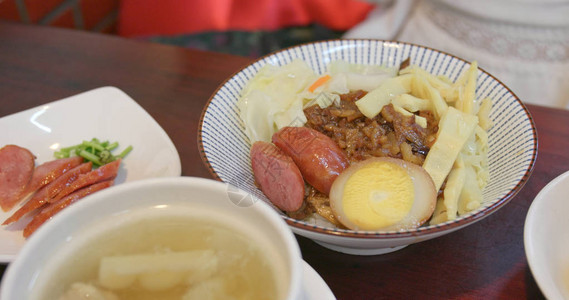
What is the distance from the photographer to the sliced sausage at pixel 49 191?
3.66ft

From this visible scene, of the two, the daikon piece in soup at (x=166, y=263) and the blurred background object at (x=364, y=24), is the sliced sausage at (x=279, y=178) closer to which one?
the daikon piece in soup at (x=166, y=263)

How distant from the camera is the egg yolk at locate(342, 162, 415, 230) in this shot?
934 mm

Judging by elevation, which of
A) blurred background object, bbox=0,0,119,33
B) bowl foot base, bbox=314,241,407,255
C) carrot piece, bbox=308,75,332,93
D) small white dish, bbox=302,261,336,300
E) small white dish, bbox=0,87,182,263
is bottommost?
blurred background object, bbox=0,0,119,33

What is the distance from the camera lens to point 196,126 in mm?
1486

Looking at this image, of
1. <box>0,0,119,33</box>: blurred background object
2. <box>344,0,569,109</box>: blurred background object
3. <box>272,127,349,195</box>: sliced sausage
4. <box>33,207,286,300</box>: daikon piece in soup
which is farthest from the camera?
<box>0,0,119,33</box>: blurred background object

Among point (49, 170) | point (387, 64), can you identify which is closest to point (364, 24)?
point (387, 64)

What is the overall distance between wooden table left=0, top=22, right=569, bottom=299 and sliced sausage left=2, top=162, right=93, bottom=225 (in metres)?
0.27

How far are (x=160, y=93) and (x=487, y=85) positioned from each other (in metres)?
1.04

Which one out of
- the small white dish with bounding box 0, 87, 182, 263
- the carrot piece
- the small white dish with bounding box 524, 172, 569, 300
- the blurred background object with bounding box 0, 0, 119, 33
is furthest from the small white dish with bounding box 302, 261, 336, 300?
the blurred background object with bounding box 0, 0, 119, 33

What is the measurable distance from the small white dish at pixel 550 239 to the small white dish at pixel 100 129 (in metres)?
0.84

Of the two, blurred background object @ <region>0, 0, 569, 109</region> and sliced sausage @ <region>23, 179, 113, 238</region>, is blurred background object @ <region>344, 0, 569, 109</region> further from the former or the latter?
sliced sausage @ <region>23, 179, 113, 238</region>

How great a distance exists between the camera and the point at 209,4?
319 centimetres

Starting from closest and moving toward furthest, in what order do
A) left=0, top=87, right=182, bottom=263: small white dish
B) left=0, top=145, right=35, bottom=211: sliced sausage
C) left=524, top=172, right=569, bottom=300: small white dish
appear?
left=524, top=172, right=569, bottom=300: small white dish → left=0, top=145, right=35, bottom=211: sliced sausage → left=0, top=87, right=182, bottom=263: small white dish

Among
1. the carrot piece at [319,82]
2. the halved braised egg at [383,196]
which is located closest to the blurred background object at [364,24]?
the carrot piece at [319,82]
